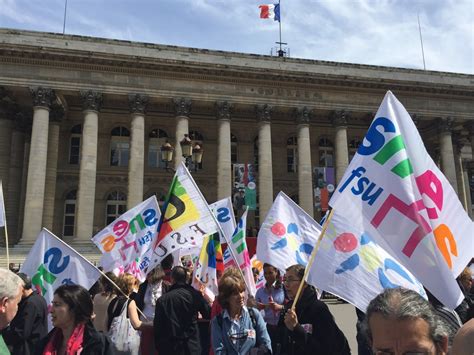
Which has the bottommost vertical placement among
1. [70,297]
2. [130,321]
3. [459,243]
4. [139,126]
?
[130,321]

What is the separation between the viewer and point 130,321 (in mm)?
4789

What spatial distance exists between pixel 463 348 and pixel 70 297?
8.25ft

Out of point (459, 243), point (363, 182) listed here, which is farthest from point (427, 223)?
point (363, 182)

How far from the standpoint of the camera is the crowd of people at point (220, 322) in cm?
178

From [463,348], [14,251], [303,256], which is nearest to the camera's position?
[463,348]

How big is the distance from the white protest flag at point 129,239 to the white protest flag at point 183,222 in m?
1.08

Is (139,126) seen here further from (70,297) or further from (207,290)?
(70,297)

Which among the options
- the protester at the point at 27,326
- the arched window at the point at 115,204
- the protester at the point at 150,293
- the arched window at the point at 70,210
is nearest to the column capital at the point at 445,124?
the arched window at the point at 115,204

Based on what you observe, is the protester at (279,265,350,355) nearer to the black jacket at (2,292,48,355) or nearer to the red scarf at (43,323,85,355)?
the red scarf at (43,323,85,355)

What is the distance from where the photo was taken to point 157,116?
91.4 ft

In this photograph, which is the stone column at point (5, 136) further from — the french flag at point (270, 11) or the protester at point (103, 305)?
the protester at point (103, 305)

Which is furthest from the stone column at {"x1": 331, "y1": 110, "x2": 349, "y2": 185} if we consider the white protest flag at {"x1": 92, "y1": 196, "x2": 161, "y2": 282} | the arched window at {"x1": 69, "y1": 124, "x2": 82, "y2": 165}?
the white protest flag at {"x1": 92, "y1": 196, "x2": 161, "y2": 282}

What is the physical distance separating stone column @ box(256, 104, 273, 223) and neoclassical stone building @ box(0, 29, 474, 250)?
0.22 feet

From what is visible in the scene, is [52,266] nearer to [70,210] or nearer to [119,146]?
[70,210]
